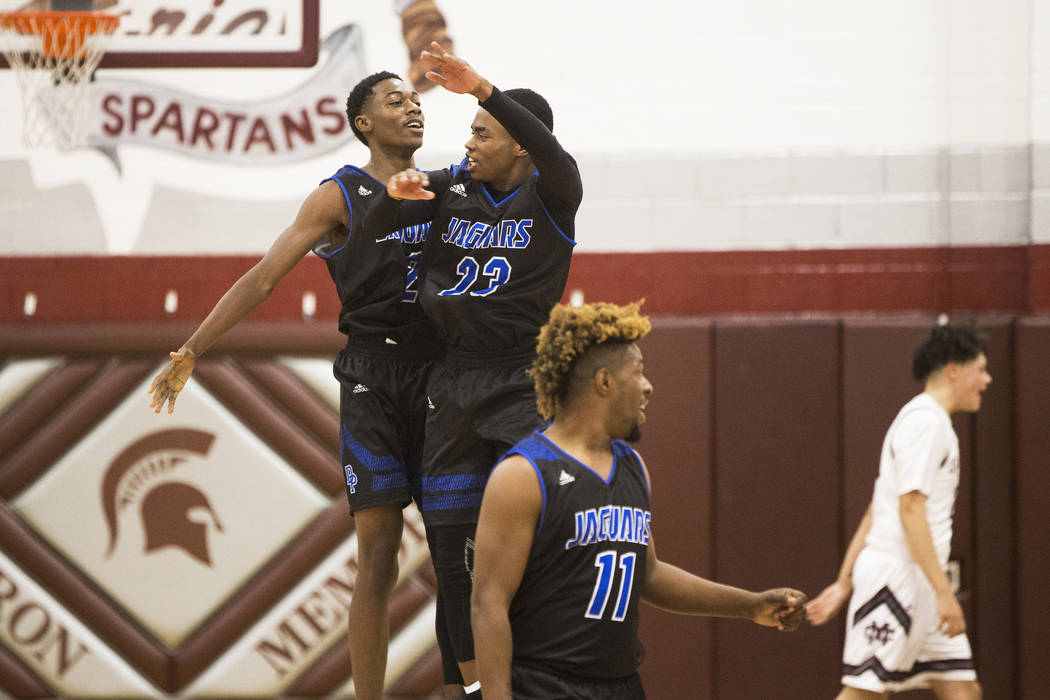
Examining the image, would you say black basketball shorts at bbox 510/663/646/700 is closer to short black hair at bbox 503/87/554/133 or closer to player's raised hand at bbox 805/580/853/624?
short black hair at bbox 503/87/554/133

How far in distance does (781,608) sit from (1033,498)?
11.0 feet

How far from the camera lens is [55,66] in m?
6.41

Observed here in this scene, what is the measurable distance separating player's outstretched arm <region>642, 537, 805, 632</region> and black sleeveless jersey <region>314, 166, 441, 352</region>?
1140 mm

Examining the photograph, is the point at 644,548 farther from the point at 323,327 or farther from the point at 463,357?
the point at 323,327

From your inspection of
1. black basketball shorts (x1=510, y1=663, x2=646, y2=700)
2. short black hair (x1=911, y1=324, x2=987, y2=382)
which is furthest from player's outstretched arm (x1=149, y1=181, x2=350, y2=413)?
short black hair (x1=911, y1=324, x2=987, y2=382)

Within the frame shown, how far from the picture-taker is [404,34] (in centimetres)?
636

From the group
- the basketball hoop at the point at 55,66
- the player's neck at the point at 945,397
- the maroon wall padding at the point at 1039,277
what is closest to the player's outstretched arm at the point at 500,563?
the player's neck at the point at 945,397

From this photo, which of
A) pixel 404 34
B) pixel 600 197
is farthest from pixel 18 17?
pixel 600 197

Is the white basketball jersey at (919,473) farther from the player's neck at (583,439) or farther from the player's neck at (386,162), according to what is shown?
the player's neck at (386,162)

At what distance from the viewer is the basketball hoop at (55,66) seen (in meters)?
6.38

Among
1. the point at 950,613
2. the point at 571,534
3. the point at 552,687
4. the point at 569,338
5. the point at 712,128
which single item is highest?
the point at 712,128

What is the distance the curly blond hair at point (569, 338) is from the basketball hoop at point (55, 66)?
421 centimetres

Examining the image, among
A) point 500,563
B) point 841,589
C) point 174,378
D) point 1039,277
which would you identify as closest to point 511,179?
point 174,378

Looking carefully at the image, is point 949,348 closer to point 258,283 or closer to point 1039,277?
point 1039,277
